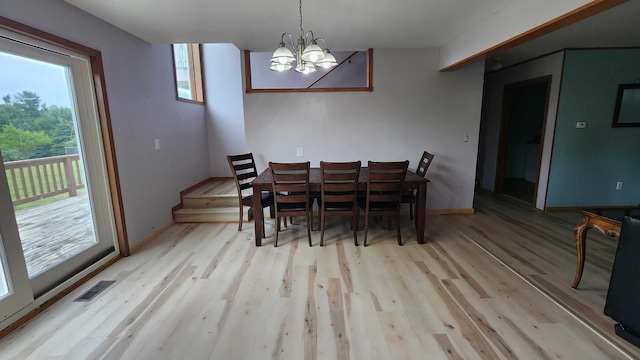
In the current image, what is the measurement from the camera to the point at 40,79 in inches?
86.7

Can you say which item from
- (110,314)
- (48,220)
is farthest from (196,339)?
(48,220)

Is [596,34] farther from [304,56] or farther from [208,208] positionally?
[208,208]

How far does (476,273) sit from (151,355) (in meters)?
2.58

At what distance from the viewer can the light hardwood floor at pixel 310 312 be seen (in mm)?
1698

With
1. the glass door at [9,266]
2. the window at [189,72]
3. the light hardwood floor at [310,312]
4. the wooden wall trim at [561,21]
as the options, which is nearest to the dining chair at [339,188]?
the light hardwood floor at [310,312]

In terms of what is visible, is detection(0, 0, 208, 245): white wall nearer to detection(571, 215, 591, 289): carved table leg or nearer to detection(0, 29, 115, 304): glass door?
detection(0, 29, 115, 304): glass door

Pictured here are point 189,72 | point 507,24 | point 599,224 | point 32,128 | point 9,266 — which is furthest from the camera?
point 189,72

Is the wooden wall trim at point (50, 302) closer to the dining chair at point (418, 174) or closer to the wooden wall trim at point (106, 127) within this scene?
the wooden wall trim at point (106, 127)

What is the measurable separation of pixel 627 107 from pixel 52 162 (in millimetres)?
6808

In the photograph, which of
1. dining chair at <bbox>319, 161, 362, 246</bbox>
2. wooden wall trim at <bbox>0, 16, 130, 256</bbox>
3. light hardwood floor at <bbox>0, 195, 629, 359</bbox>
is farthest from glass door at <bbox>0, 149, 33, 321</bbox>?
dining chair at <bbox>319, 161, 362, 246</bbox>

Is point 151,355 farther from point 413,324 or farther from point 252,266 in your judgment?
point 413,324

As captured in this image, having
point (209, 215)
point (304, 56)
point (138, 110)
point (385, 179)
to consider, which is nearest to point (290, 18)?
point (304, 56)

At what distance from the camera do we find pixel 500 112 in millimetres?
5148

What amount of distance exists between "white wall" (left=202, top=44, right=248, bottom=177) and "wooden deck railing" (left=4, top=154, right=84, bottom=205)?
8.87ft
